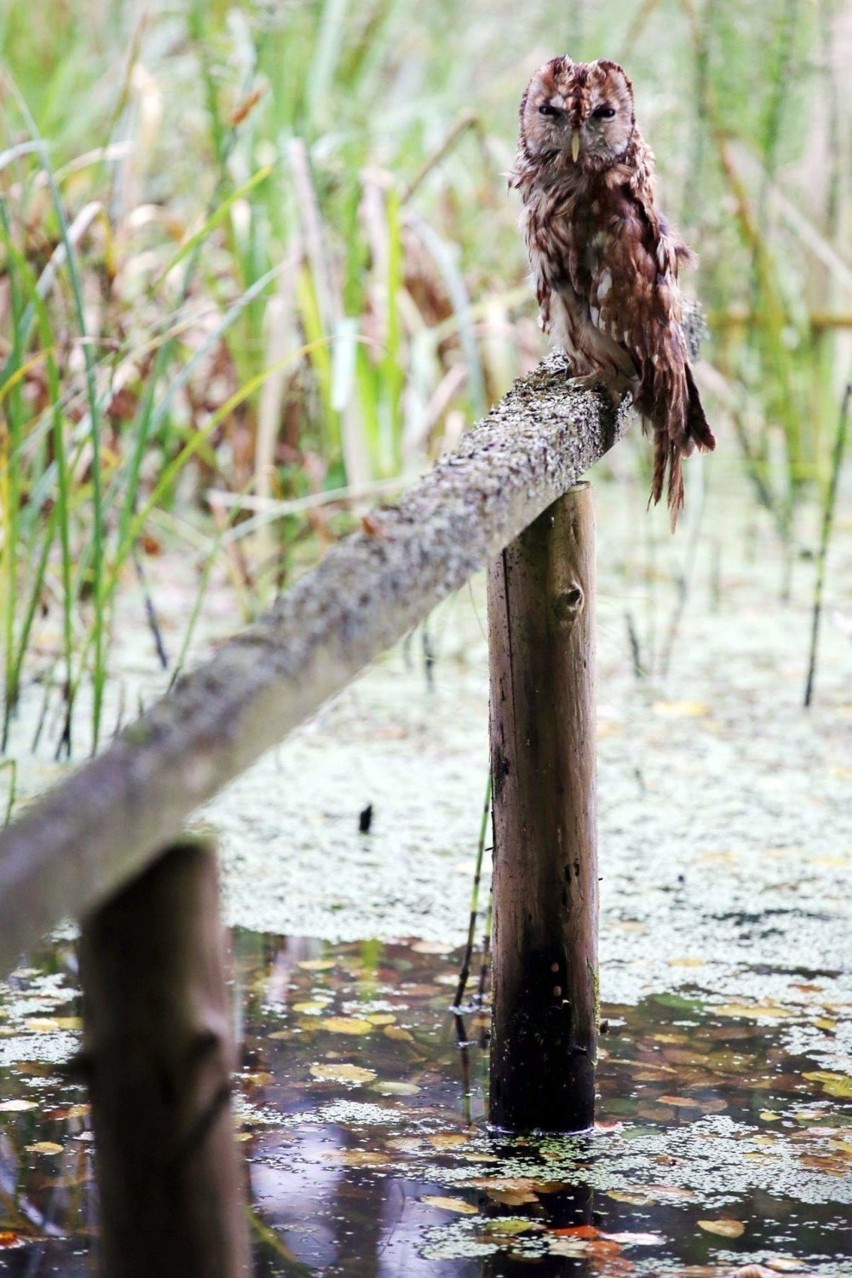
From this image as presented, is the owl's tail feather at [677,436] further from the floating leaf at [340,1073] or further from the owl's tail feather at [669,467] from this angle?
the floating leaf at [340,1073]

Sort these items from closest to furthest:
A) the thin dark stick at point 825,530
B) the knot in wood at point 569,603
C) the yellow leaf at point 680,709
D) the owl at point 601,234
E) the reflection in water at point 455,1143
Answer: the reflection in water at point 455,1143
the knot in wood at point 569,603
the owl at point 601,234
the thin dark stick at point 825,530
the yellow leaf at point 680,709

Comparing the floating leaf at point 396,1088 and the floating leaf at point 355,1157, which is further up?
the floating leaf at point 396,1088

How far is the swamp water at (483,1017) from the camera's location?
1639mm

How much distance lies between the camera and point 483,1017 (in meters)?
2.17

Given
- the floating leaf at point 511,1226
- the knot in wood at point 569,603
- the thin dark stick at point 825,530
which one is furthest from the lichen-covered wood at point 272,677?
the thin dark stick at point 825,530

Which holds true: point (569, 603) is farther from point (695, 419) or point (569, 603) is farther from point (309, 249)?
point (309, 249)

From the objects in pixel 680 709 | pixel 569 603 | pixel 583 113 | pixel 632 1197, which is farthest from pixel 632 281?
pixel 680 709

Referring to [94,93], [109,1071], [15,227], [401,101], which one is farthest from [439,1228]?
[401,101]

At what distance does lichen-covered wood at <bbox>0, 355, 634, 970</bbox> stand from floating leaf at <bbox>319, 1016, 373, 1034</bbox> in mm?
813

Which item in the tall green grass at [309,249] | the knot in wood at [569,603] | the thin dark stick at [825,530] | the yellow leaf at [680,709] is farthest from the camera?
the yellow leaf at [680,709]

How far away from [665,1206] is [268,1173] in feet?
1.34

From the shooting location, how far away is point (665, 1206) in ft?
5.52

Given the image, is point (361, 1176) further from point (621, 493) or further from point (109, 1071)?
point (621, 493)

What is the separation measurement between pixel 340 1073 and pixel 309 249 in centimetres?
187
